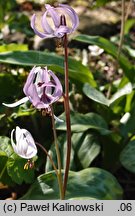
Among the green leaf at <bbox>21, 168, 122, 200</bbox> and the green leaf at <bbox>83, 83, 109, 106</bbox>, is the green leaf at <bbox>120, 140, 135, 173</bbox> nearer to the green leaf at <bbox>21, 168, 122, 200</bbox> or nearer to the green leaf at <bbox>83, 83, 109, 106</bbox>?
the green leaf at <bbox>21, 168, 122, 200</bbox>

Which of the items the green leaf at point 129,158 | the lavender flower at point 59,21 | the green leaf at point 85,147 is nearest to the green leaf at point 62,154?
the green leaf at point 85,147

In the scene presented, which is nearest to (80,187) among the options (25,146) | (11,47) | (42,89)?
(25,146)

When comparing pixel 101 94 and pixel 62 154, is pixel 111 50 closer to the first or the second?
pixel 101 94

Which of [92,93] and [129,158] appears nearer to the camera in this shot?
[129,158]

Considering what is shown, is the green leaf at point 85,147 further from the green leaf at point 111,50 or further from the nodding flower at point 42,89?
the nodding flower at point 42,89

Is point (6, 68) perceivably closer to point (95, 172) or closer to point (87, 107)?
point (87, 107)

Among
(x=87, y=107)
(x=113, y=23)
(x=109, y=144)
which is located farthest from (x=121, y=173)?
(x=113, y=23)
